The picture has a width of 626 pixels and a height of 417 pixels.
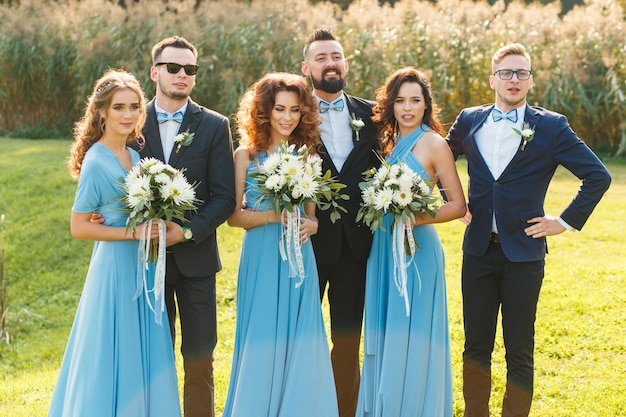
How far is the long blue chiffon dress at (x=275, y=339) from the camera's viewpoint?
4.23 metres

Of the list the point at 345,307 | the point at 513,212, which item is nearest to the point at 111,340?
the point at 345,307

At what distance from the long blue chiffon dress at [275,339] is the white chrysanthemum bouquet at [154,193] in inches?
19.0

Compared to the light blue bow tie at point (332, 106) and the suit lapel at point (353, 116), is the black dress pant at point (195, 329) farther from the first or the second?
the light blue bow tie at point (332, 106)

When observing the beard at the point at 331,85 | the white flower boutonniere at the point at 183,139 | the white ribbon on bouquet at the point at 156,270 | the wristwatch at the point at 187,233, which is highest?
the beard at the point at 331,85

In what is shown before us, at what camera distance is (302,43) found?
13.2 meters

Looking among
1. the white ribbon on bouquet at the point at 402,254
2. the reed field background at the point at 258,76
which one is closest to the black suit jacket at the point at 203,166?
the white ribbon on bouquet at the point at 402,254

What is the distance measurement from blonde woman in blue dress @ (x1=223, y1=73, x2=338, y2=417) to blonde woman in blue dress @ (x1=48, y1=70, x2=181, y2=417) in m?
0.44

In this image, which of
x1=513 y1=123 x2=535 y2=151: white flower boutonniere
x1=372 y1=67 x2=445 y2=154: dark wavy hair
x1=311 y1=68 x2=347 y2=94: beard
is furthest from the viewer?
x1=311 y1=68 x2=347 y2=94: beard

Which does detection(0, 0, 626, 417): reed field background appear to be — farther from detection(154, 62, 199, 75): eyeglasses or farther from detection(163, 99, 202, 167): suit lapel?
detection(154, 62, 199, 75): eyeglasses

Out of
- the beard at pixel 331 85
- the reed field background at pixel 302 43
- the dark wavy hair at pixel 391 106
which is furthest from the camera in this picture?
the reed field background at pixel 302 43

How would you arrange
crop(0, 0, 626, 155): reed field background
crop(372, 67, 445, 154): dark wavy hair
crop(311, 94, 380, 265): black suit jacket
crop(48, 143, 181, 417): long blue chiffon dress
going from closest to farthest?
crop(48, 143, 181, 417): long blue chiffon dress
crop(372, 67, 445, 154): dark wavy hair
crop(311, 94, 380, 265): black suit jacket
crop(0, 0, 626, 155): reed field background

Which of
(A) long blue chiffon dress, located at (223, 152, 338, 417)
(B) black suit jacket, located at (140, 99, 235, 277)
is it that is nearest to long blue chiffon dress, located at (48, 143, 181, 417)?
(B) black suit jacket, located at (140, 99, 235, 277)

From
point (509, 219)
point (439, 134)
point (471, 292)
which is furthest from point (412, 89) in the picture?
point (471, 292)

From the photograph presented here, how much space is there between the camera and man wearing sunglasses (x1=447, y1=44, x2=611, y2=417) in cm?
426
